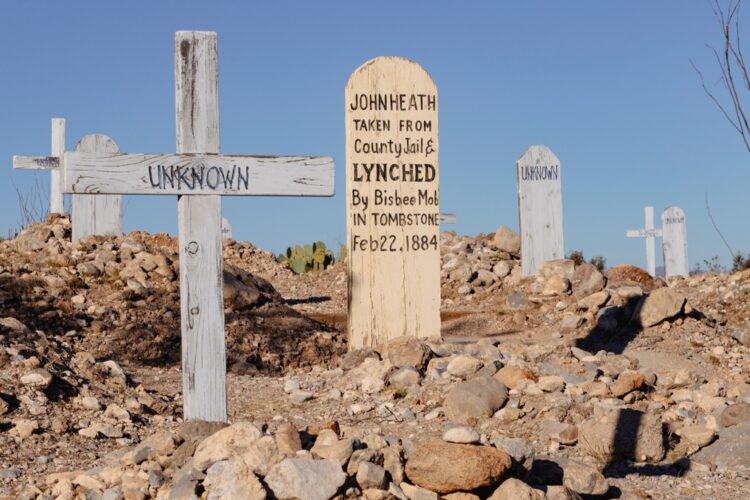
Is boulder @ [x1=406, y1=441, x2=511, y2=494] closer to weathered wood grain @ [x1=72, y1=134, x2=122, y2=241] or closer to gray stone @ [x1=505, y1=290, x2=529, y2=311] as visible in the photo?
gray stone @ [x1=505, y1=290, x2=529, y2=311]

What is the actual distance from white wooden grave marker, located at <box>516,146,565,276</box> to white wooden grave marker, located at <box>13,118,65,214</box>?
8.03m

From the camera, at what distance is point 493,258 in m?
16.5

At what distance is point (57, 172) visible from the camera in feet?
55.6

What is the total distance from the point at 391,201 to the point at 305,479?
17.3ft

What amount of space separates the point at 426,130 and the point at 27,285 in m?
4.99

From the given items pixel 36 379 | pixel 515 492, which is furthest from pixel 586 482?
pixel 36 379

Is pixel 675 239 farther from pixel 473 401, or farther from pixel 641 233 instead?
pixel 473 401

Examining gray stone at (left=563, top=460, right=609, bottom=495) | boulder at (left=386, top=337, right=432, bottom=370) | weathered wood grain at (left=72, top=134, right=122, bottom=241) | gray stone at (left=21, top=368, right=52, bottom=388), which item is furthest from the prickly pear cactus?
gray stone at (left=563, top=460, right=609, bottom=495)

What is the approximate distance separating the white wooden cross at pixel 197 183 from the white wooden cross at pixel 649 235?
17.7m

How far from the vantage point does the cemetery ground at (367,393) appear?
4.57 m

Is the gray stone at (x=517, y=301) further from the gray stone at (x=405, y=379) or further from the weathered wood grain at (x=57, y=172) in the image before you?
the weathered wood grain at (x=57, y=172)

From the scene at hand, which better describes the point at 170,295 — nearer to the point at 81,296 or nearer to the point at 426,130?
the point at 81,296

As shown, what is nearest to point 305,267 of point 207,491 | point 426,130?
point 426,130

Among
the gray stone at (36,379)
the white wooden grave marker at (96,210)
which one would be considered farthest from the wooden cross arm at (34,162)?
the gray stone at (36,379)
